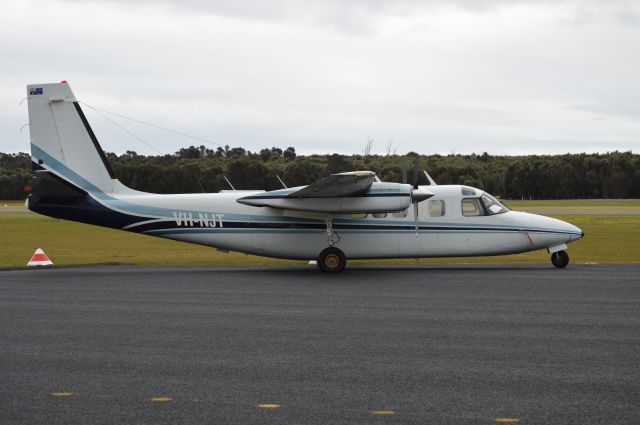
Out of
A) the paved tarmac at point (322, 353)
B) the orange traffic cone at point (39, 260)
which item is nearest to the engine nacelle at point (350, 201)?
the paved tarmac at point (322, 353)

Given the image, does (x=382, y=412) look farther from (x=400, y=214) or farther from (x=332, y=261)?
(x=400, y=214)

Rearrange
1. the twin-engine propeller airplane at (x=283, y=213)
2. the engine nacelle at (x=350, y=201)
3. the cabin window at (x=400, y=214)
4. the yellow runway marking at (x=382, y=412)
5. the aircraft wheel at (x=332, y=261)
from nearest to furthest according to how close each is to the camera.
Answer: the yellow runway marking at (x=382, y=412) < the engine nacelle at (x=350, y=201) < the twin-engine propeller airplane at (x=283, y=213) < the aircraft wheel at (x=332, y=261) < the cabin window at (x=400, y=214)

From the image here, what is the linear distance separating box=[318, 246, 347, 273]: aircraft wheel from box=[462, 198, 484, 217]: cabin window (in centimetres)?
383

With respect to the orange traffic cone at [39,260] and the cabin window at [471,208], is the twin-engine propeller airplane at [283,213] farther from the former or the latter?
the orange traffic cone at [39,260]

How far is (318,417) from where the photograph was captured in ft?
24.7

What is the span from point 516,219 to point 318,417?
658 inches

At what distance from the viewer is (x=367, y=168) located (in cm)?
3816

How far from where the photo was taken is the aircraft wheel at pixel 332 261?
22.1 metres

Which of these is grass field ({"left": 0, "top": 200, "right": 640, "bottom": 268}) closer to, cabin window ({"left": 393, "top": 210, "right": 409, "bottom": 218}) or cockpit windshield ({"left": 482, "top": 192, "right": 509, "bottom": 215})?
cockpit windshield ({"left": 482, "top": 192, "right": 509, "bottom": 215})

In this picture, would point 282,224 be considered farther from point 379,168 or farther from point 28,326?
point 379,168

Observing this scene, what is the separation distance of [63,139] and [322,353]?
1424 centimetres

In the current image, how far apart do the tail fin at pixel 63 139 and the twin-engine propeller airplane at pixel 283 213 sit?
1.1 inches

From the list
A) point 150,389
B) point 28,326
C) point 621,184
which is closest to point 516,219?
point 28,326

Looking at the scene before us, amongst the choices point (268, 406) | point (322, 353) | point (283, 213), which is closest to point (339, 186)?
point (283, 213)
